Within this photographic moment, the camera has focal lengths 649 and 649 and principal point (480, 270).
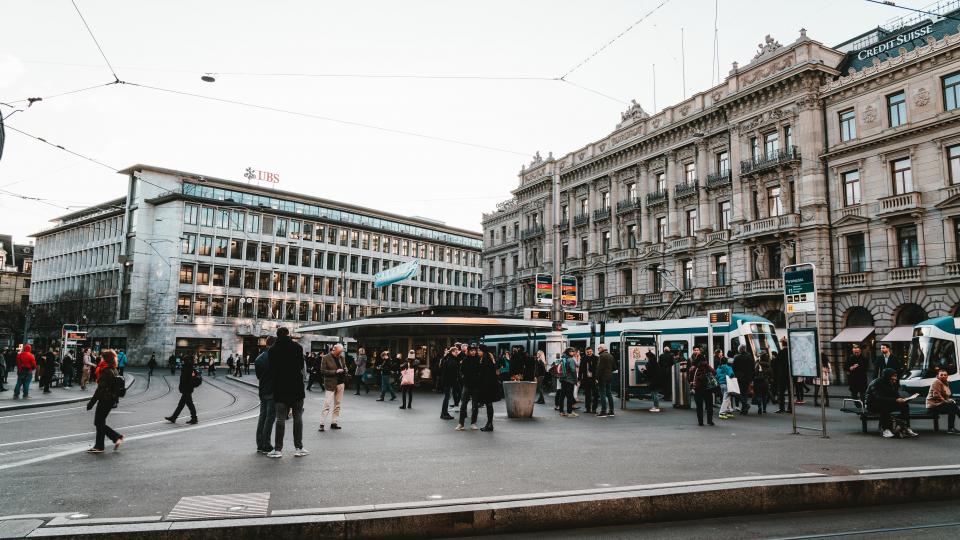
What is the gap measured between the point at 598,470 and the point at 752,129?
36.1 meters

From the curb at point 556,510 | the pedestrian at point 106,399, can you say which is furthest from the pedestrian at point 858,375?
the pedestrian at point 106,399

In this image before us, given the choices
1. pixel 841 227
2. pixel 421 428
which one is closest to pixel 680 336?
pixel 841 227

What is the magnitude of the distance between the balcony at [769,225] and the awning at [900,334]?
7393 millimetres

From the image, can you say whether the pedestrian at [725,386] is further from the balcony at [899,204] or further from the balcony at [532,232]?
the balcony at [532,232]

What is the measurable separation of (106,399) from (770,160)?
120 ft

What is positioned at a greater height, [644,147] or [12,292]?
[644,147]

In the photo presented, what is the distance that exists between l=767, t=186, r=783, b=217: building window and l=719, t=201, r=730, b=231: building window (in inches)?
122

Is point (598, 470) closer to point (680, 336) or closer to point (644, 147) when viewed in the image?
point (680, 336)

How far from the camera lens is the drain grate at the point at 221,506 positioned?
229 inches

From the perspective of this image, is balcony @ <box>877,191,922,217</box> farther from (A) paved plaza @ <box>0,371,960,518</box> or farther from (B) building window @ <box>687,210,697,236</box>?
(A) paved plaza @ <box>0,371,960,518</box>

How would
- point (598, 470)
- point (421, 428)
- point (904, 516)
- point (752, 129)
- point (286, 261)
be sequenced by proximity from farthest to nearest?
point (286, 261), point (752, 129), point (421, 428), point (598, 470), point (904, 516)

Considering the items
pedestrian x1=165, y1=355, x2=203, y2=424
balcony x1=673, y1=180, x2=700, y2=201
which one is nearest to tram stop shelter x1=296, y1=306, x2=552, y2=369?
pedestrian x1=165, y1=355, x2=203, y2=424

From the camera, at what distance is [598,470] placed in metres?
8.34

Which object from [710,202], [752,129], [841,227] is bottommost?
[841,227]
